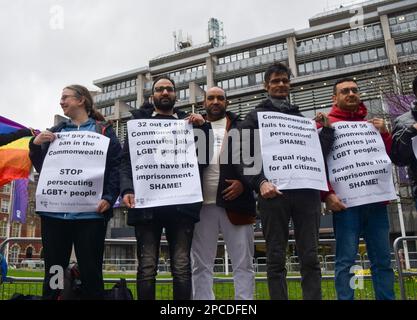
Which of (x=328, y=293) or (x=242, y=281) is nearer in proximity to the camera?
(x=242, y=281)

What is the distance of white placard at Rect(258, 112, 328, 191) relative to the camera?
320cm

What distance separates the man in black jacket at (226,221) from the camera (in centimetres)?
339

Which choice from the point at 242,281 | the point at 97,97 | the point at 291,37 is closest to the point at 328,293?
the point at 242,281

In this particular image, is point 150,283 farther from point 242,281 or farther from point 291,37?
point 291,37

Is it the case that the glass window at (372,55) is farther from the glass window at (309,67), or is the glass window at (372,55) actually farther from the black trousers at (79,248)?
the black trousers at (79,248)

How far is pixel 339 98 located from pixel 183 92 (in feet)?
144

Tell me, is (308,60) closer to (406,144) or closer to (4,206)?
(406,144)

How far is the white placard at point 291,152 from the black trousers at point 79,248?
1.50 m

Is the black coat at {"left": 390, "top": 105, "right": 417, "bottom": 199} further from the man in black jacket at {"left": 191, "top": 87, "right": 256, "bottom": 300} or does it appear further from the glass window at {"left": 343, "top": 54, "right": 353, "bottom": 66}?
the glass window at {"left": 343, "top": 54, "right": 353, "bottom": 66}

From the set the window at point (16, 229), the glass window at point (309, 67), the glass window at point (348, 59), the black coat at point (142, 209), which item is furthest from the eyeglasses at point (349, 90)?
the window at point (16, 229)

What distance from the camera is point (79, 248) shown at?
3.20 m

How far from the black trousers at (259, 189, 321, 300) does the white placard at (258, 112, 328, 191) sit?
0.10 meters
